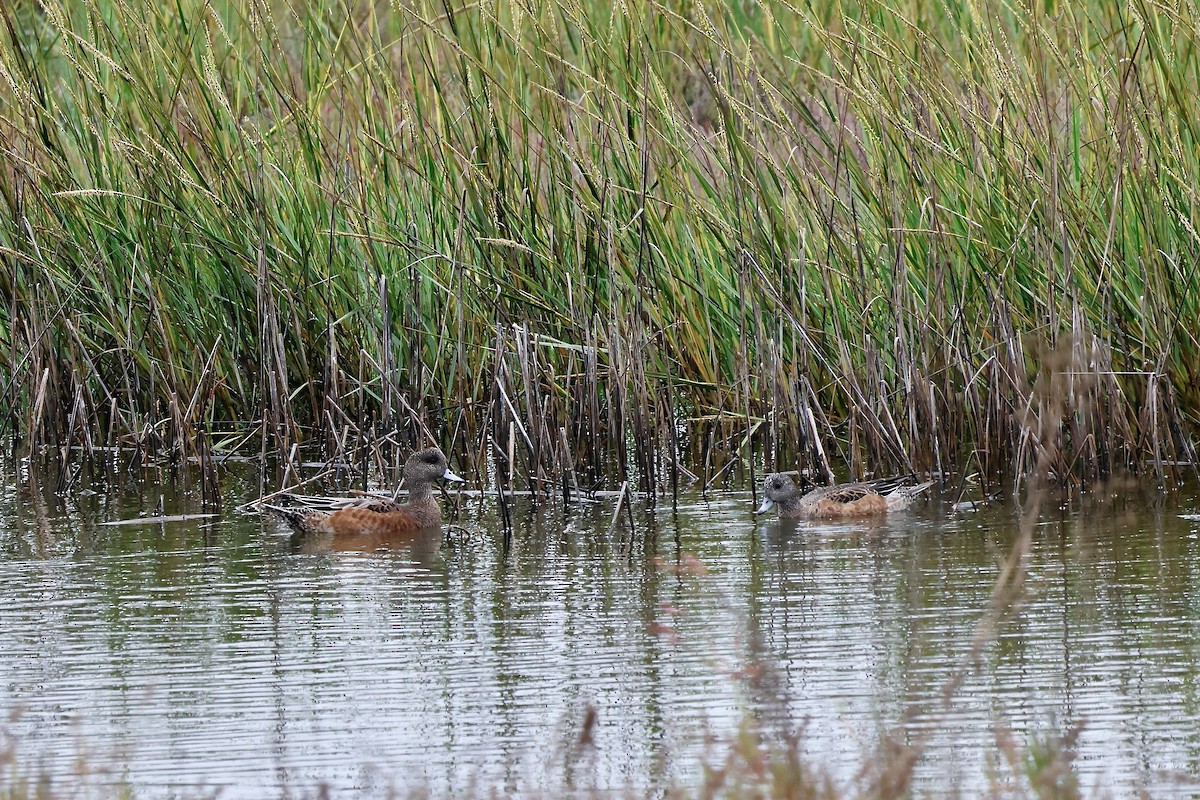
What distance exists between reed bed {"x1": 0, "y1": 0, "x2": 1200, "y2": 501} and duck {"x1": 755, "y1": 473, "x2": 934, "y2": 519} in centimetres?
30

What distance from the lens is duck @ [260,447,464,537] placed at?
9164 mm

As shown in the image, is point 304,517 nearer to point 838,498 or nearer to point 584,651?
point 838,498

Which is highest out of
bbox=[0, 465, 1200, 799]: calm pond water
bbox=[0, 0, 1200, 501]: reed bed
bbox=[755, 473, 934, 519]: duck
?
bbox=[0, 0, 1200, 501]: reed bed

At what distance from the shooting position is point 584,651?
6.47m

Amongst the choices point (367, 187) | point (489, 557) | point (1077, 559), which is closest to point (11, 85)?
point (367, 187)

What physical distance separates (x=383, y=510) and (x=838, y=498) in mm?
2151

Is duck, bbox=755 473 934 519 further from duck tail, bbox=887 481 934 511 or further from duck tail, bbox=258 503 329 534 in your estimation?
duck tail, bbox=258 503 329 534

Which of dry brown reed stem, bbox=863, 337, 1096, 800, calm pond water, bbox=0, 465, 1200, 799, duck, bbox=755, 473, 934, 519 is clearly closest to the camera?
dry brown reed stem, bbox=863, 337, 1096, 800

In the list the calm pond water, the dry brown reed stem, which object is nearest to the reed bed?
the dry brown reed stem

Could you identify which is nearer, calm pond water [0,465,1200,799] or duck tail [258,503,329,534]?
calm pond water [0,465,1200,799]

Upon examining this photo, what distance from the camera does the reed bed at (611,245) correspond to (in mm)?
9125

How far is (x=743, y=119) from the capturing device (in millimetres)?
8969

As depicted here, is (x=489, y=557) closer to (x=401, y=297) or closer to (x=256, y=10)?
(x=401, y=297)

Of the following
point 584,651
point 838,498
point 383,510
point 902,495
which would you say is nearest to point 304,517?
point 383,510
